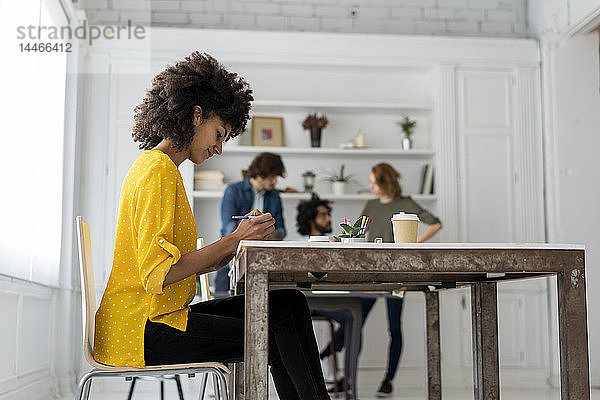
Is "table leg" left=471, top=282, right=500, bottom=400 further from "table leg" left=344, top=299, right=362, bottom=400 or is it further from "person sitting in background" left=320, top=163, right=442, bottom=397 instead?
"person sitting in background" left=320, top=163, right=442, bottom=397

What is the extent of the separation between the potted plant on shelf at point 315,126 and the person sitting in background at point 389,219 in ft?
2.21

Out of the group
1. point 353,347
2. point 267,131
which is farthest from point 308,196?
point 353,347

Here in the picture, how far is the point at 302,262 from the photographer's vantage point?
72.0 inches

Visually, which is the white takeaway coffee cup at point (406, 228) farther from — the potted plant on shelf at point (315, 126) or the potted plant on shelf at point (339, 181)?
the potted plant on shelf at point (315, 126)

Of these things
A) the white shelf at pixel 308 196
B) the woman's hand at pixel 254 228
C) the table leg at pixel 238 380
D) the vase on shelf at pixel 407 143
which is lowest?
the table leg at pixel 238 380

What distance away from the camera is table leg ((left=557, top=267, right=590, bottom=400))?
1.89 metres

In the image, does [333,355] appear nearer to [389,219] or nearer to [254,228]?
[389,219]

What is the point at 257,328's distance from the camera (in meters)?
1.80

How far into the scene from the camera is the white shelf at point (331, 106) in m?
5.80

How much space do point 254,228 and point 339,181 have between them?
383cm

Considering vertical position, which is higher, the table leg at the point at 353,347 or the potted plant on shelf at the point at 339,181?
the potted plant on shelf at the point at 339,181

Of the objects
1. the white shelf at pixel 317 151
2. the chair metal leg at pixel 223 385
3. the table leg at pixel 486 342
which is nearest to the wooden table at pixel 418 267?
the chair metal leg at pixel 223 385

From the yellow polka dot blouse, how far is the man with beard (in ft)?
10.8

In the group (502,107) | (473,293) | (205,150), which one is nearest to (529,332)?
(502,107)
